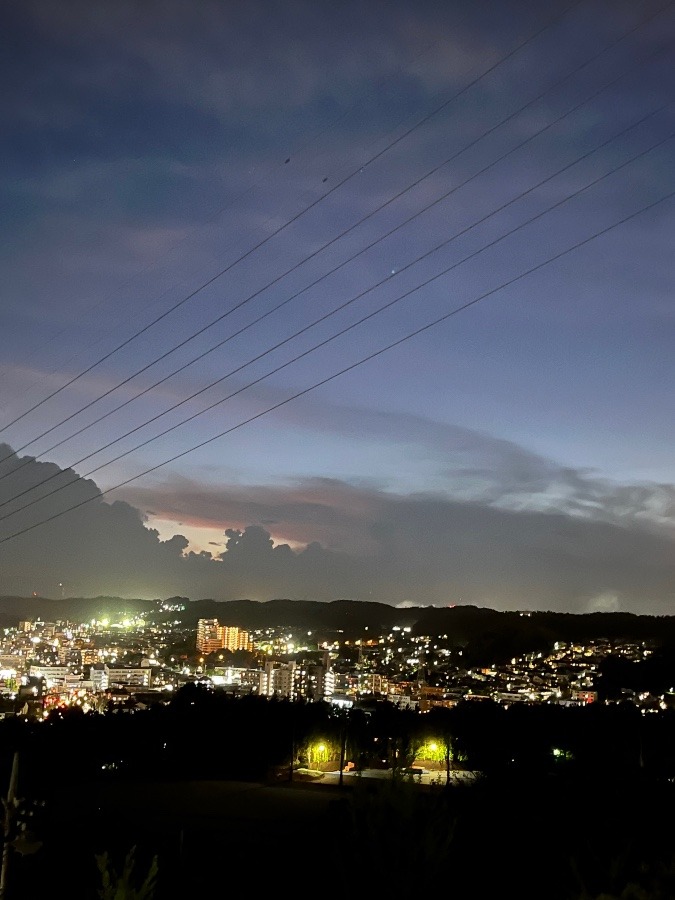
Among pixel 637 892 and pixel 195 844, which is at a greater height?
pixel 637 892

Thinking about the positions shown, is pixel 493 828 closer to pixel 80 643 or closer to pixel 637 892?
pixel 637 892

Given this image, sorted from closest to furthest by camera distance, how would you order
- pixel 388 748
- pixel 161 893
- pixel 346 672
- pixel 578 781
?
pixel 161 893 < pixel 578 781 < pixel 388 748 < pixel 346 672

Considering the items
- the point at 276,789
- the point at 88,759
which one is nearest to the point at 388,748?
the point at 276,789

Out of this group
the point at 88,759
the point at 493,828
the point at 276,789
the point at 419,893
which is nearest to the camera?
the point at 419,893

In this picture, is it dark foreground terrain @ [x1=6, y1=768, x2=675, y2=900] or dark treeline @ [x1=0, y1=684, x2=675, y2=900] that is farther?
dark treeline @ [x1=0, y1=684, x2=675, y2=900]

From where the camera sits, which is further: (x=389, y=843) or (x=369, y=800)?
(x=369, y=800)

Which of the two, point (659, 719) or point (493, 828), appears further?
point (659, 719)

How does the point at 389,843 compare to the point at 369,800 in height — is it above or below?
below

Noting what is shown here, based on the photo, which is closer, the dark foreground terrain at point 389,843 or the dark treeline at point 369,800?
the dark foreground terrain at point 389,843
